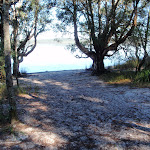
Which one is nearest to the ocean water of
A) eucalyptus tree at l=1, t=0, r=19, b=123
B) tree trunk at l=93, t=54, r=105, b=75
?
tree trunk at l=93, t=54, r=105, b=75

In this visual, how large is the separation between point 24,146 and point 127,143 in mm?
1882

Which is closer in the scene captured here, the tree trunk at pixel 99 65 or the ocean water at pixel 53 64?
the tree trunk at pixel 99 65

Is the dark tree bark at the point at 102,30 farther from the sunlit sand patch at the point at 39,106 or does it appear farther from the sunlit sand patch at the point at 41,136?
the sunlit sand patch at the point at 41,136

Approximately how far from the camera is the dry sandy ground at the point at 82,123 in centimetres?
323

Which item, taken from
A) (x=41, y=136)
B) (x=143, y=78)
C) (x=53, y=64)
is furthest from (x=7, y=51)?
(x=53, y=64)

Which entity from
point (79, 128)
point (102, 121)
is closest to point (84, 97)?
point (102, 121)

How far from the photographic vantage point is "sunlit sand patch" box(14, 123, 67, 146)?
3227 millimetres

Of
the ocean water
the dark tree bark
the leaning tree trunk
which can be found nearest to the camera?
the leaning tree trunk

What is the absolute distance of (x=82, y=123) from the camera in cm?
425

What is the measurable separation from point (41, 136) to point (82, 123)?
1176 mm

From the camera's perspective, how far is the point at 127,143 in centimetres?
332

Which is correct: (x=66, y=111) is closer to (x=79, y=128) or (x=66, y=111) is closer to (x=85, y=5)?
(x=79, y=128)

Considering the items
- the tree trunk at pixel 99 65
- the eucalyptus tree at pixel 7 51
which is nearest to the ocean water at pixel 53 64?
the tree trunk at pixel 99 65

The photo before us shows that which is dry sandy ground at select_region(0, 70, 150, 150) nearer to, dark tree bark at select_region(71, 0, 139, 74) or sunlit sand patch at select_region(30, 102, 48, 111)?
sunlit sand patch at select_region(30, 102, 48, 111)
